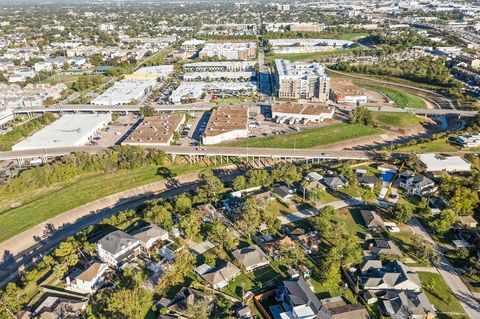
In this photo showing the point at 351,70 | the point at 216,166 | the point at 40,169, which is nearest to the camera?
the point at 40,169

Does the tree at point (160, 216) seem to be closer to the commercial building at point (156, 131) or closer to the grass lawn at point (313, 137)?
the commercial building at point (156, 131)

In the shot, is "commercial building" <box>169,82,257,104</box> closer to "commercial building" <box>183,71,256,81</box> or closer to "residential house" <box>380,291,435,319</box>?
"commercial building" <box>183,71,256,81</box>

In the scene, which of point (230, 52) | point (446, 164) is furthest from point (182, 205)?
point (230, 52)

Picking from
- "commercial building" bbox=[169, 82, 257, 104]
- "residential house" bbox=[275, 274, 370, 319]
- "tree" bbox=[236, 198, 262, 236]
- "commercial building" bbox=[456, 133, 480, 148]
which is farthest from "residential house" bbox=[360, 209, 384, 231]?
"commercial building" bbox=[169, 82, 257, 104]

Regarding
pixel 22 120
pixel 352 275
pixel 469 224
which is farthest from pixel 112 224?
pixel 22 120

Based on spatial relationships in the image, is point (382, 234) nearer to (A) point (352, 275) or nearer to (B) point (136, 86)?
(A) point (352, 275)

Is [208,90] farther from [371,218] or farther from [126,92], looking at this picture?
[371,218]

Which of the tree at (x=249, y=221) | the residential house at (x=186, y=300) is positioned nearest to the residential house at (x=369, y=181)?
the tree at (x=249, y=221)
